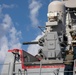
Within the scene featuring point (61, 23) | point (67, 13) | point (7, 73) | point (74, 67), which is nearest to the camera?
point (74, 67)

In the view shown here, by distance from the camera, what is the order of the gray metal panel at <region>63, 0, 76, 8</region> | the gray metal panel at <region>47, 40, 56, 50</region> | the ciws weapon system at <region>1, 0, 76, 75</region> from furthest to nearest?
the gray metal panel at <region>63, 0, 76, 8</region> → the gray metal panel at <region>47, 40, 56, 50</region> → the ciws weapon system at <region>1, 0, 76, 75</region>

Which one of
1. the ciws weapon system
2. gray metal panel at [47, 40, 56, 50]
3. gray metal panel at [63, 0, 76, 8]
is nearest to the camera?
the ciws weapon system

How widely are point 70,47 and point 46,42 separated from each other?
6.04 ft

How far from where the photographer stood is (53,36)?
15.9 m

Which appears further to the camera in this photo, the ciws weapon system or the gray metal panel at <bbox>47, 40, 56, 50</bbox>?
the gray metal panel at <bbox>47, 40, 56, 50</bbox>

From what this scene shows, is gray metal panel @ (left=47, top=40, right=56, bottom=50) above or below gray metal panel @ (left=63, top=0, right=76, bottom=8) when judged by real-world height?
below

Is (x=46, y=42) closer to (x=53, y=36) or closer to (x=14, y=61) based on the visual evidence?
(x=53, y=36)

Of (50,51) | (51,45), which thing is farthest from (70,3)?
(50,51)

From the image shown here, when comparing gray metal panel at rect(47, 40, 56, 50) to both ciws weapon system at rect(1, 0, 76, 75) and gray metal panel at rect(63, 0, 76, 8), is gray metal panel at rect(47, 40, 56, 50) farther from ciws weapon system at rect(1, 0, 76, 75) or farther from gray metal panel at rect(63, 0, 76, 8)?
gray metal panel at rect(63, 0, 76, 8)

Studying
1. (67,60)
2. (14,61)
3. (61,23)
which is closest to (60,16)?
(61,23)

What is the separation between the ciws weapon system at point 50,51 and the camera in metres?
15.2

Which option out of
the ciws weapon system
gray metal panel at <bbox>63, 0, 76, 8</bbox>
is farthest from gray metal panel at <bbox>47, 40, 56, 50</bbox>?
gray metal panel at <bbox>63, 0, 76, 8</bbox>

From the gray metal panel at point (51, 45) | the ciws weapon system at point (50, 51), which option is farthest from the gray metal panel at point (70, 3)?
the gray metal panel at point (51, 45)

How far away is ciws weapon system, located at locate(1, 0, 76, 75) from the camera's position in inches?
598
